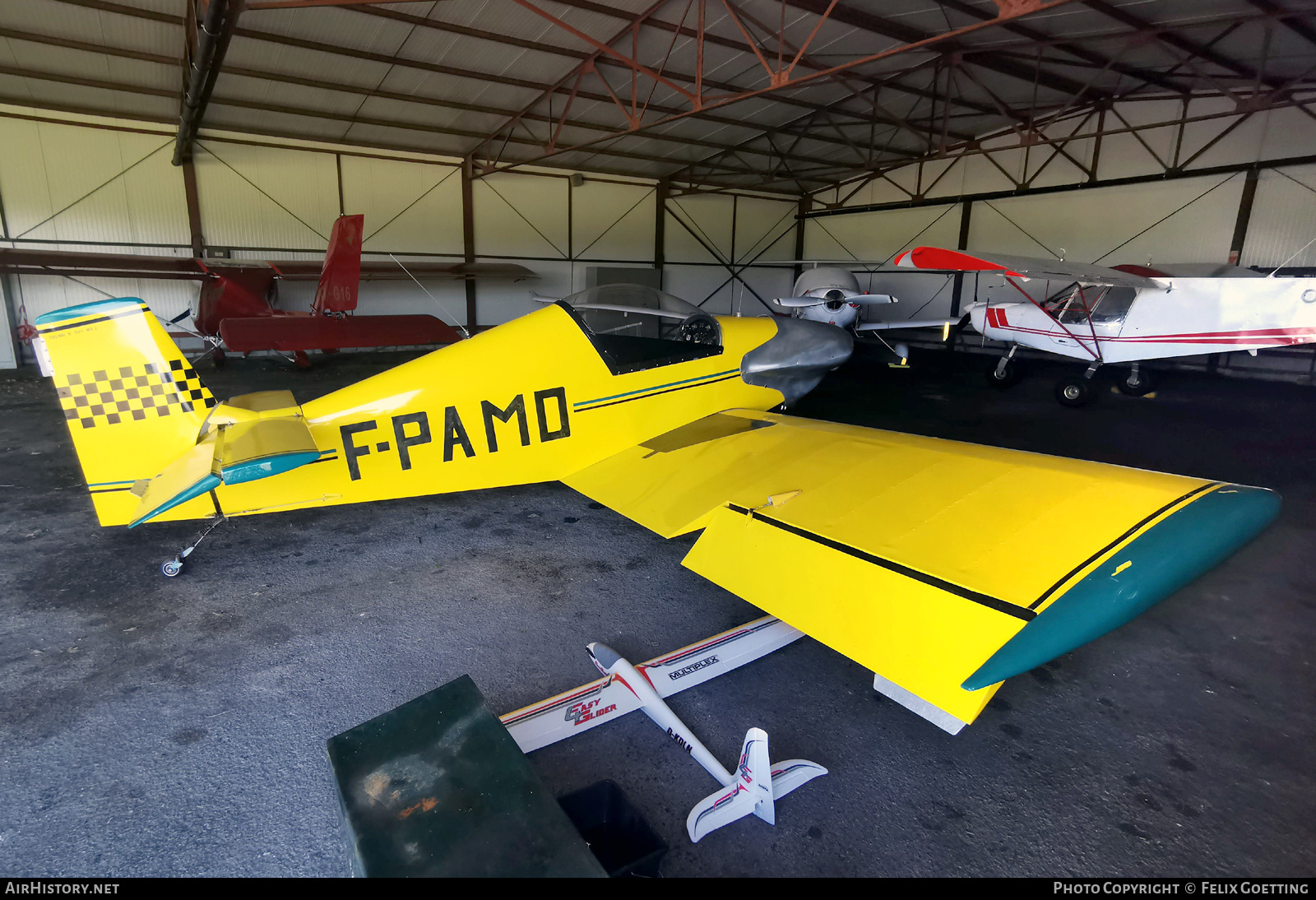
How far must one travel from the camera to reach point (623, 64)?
12258mm

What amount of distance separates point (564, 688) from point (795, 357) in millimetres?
4040

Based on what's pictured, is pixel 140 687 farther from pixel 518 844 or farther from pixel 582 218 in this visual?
pixel 582 218

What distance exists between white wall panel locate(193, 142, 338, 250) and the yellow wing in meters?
16.4

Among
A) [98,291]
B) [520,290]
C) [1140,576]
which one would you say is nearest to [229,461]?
[1140,576]

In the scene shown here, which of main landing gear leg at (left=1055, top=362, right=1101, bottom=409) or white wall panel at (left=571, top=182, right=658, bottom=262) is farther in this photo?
white wall panel at (left=571, top=182, right=658, bottom=262)

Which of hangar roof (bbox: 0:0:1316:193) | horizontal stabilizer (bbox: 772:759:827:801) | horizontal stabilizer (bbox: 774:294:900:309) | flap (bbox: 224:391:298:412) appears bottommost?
horizontal stabilizer (bbox: 772:759:827:801)

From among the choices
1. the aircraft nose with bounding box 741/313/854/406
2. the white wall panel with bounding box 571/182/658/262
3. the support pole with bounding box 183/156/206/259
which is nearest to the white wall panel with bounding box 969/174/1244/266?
the white wall panel with bounding box 571/182/658/262

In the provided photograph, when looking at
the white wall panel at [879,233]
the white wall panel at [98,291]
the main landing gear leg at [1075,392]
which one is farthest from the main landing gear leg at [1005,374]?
the white wall panel at [98,291]

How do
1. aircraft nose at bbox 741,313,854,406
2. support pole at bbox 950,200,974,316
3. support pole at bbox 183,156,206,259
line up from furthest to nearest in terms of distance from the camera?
1. support pole at bbox 950,200,974,316
2. support pole at bbox 183,156,206,259
3. aircraft nose at bbox 741,313,854,406

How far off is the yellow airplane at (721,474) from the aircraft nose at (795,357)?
3 cm

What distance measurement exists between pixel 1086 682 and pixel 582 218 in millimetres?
19834

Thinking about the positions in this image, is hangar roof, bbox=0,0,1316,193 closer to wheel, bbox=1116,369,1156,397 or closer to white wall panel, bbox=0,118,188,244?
white wall panel, bbox=0,118,188,244

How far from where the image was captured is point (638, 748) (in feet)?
9.27

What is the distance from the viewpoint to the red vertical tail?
12320 millimetres
